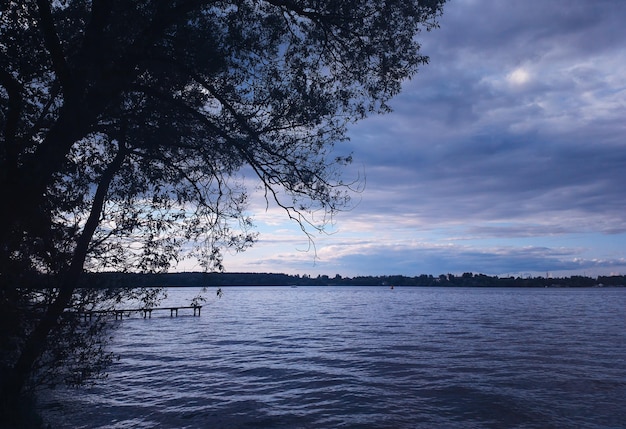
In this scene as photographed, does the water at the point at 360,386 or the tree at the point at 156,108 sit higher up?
the tree at the point at 156,108

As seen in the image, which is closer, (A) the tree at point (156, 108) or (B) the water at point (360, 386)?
(A) the tree at point (156, 108)

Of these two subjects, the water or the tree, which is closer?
the tree

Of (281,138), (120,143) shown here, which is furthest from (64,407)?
(281,138)

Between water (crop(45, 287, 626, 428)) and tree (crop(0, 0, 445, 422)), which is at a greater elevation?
tree (crop(0, 0, 445, 422))

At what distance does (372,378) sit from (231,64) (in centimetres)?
2076

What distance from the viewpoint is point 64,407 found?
19.3 metres

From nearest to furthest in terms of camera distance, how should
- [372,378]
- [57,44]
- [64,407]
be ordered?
[57,44] < [64,407] < [372,378]

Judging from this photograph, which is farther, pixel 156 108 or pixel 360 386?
pixel 360 386

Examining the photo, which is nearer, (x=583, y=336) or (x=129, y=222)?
(x=129, y=222)

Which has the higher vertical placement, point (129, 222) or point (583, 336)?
point (129, 222)

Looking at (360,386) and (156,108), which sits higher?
(156,108)

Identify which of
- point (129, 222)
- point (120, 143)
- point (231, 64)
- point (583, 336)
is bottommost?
point (583, 336)

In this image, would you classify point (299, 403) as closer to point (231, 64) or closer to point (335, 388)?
point (335, 388)

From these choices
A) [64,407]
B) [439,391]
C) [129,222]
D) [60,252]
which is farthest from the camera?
[439,391]
